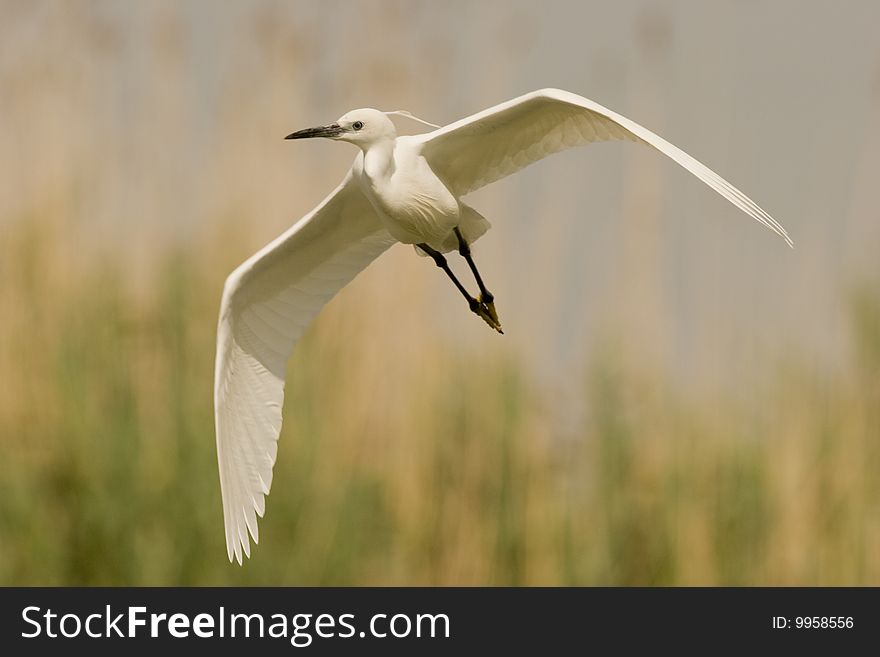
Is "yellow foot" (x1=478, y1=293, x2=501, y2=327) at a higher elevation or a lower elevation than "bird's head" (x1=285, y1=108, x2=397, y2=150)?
lower

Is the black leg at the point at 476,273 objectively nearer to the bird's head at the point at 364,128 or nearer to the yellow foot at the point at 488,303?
the yellow foot at the point at 488,303

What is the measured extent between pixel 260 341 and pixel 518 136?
0.93m

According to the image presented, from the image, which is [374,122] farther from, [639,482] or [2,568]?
[2,568]

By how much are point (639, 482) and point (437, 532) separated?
30.8 inches

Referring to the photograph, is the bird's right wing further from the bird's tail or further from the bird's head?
the bird's head

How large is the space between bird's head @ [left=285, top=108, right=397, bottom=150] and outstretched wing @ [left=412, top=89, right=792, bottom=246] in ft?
0.29

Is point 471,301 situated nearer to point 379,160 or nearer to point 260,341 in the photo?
point 379,160

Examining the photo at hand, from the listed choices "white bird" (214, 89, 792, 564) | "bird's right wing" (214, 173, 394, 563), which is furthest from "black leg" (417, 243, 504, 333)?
"bird's right wing" (214, 173, 394, 563)

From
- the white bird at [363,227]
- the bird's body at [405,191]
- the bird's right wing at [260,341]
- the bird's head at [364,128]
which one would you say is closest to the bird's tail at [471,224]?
the white bird at [363,227]

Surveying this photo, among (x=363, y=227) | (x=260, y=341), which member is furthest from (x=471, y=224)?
(x=260, y=341)

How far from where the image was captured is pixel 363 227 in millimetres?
3191

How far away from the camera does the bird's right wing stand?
3.26 meters

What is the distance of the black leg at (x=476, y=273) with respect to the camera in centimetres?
264

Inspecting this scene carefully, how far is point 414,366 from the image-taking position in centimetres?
532
